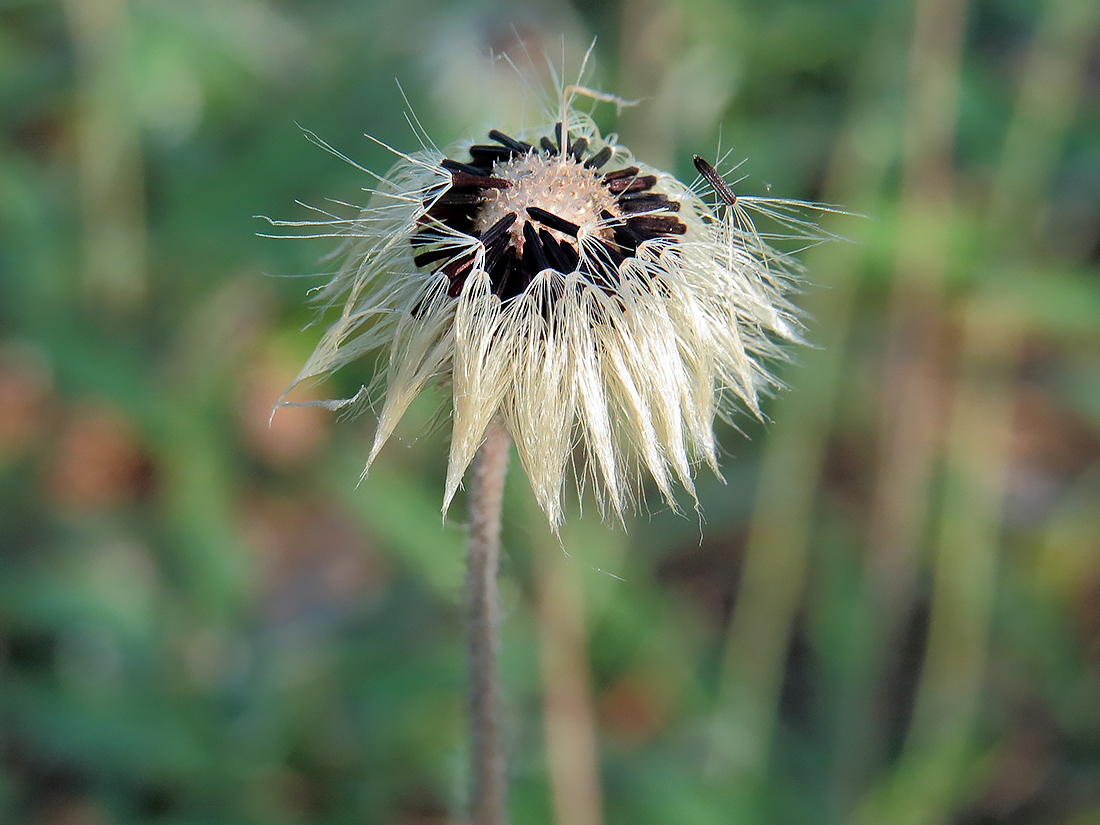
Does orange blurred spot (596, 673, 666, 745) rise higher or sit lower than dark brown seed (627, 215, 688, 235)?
lower

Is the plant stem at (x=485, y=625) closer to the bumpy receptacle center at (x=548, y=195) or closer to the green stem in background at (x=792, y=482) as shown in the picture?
the bumpy receptacle center at (x=548, y=195)

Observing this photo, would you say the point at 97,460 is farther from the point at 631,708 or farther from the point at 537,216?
the point at 537,216

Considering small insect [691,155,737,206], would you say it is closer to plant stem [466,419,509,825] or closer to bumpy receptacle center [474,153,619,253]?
bumpy receptacle center [474,153,619,253]

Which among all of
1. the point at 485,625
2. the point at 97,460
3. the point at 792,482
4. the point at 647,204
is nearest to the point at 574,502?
the point at 792,482

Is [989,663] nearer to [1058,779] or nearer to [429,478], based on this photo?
[1058,779]

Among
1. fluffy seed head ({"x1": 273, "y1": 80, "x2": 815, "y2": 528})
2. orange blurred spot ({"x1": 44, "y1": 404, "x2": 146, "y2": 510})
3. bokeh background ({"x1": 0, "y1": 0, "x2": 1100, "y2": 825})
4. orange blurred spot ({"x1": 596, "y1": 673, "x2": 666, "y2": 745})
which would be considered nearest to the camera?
fluffy seed head ({"x1": 273, "y1": 80, "x2": 815, "y2": 528})

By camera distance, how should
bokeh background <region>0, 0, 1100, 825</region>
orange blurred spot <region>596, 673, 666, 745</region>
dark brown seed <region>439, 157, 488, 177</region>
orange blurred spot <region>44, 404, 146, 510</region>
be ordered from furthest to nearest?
orange blurred spot <region>44, 404, 146, 510</region> → orange blurred spot <region>596, 673, 666, 745</region> → bokeh background <region>0, 0, 1100, 825</region> → dark brown seed <region>439, 157, 488, 177</region>

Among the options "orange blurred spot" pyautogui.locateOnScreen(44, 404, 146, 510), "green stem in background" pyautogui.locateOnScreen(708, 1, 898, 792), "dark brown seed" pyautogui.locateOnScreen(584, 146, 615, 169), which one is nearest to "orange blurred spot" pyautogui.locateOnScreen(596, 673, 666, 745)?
"green stem in background" pyautogui.locateOnScreen(708, 1, 898, 792)

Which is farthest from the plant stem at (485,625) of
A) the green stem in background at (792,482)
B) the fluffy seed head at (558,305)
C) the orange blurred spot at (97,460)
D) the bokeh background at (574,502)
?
the orange blurred spot at (97,460)
